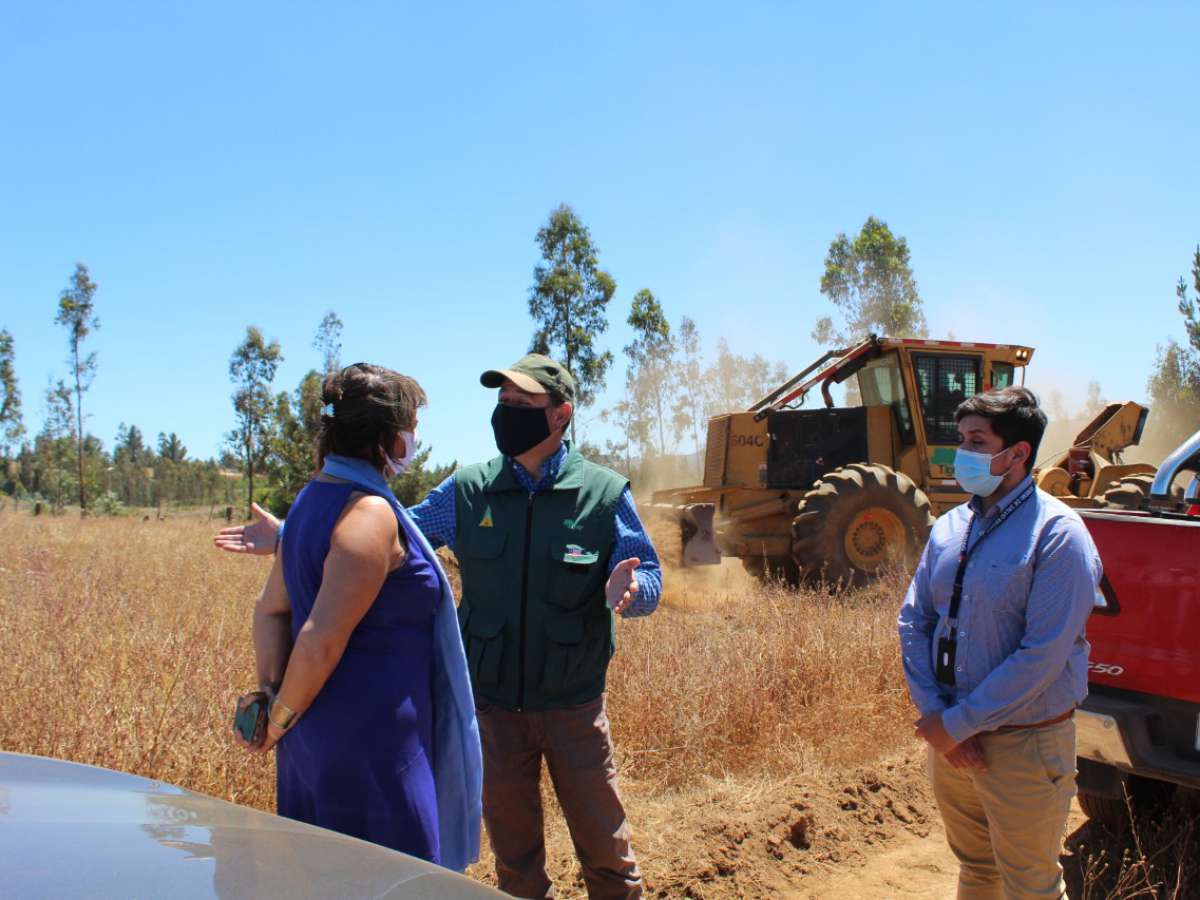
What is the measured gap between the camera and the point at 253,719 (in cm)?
212

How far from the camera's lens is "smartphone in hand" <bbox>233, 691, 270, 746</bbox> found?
6.95 feet

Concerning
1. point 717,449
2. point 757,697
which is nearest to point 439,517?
point 757,697

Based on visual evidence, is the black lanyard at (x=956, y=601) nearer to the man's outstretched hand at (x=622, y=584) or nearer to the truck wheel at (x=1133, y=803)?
the man's outstretched hand at (x=622, y=584)

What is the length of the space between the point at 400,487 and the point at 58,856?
18751mm

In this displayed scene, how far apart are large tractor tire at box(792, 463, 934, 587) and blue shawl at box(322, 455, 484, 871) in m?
8.39

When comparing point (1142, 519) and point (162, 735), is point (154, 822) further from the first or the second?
point (1142, 519)

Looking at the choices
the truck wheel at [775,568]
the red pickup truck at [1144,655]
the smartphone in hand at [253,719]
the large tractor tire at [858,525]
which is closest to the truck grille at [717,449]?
the truck wheel at [775,568]

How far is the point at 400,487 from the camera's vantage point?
1994 cm

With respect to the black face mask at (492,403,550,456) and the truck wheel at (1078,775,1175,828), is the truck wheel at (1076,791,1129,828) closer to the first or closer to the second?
the truck wheel at (1078,775,1175,828)

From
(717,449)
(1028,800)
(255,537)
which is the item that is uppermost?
(717,449)

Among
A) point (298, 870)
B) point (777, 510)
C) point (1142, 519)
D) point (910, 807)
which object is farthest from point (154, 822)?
point (777, 510)

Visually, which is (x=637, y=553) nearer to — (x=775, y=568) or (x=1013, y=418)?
(x=1013, y=418)

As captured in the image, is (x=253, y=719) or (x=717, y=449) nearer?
(x=253, y=719)

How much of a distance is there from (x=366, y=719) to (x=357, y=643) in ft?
0.56
